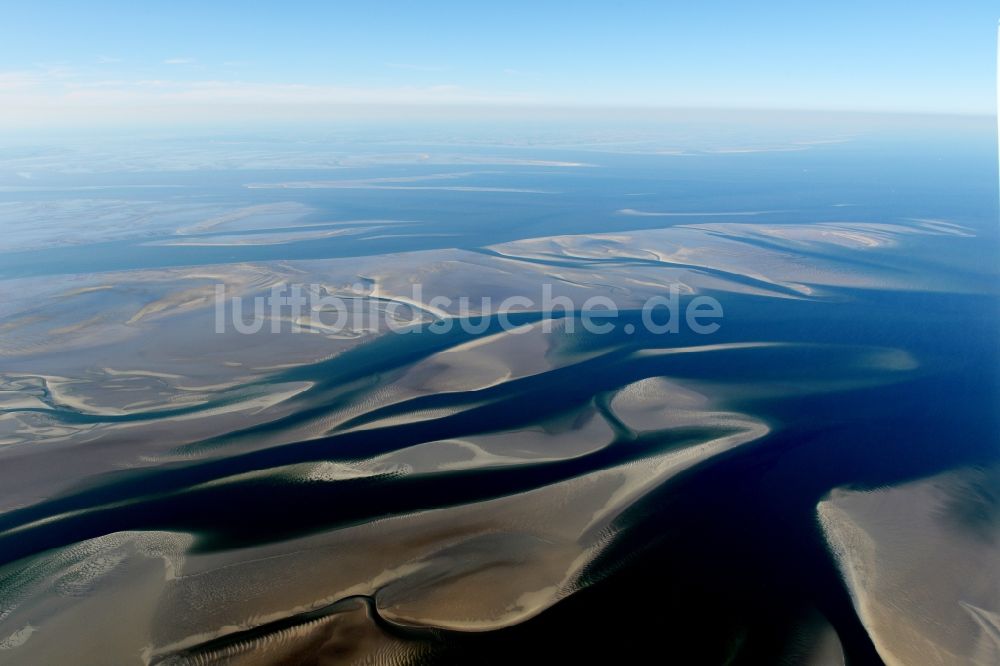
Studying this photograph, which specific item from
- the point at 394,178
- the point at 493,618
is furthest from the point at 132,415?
the point at 394,178

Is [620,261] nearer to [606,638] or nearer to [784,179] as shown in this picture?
[606,638]

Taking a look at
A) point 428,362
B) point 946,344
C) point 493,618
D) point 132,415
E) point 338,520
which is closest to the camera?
point 493,618

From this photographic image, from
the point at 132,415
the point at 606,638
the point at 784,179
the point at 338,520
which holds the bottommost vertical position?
the point at 606,638

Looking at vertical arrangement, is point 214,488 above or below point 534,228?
below

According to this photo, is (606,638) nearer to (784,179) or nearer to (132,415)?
(132,415)

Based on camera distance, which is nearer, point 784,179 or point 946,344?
point 946,344

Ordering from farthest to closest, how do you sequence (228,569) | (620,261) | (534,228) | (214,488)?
(534,228)
(620,261)
(214,488)
(228,569)

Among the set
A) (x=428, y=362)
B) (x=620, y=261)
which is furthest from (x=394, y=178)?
(x=428, y=362)
